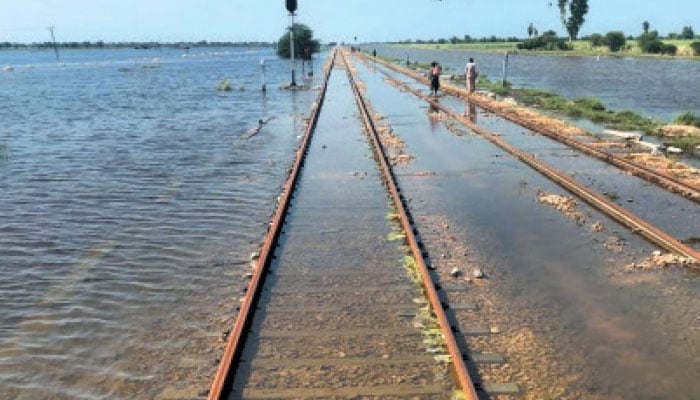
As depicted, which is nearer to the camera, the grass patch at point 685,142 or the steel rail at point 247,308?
the steel rail at point 247,308

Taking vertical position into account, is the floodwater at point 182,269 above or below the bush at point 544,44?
above

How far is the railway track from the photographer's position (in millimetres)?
4770

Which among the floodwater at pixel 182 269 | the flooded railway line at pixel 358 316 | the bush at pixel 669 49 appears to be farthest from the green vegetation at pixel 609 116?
the bush at pixel 669 49

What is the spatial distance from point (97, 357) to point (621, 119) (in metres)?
19.4

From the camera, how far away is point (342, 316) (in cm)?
596

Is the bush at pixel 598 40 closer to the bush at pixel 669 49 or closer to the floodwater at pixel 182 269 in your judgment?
the bush at pixel 669 49

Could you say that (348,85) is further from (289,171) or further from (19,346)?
(19,346)

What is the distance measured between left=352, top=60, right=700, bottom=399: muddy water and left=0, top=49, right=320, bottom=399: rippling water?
276 cm

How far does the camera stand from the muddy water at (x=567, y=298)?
16.0ft

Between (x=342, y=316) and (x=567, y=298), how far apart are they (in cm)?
240

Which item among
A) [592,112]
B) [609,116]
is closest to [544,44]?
[592,112]

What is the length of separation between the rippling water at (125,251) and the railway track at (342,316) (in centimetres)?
37

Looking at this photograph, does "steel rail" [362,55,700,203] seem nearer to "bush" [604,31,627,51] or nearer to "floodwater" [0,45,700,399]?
"floodwater" [0,45,700,399]

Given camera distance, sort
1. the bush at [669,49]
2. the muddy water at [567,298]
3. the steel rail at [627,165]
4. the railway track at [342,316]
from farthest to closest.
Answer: the bush at [669,49], the steel rail at [627,165], the muddy water at [567,298], the railway track at [342,316]
